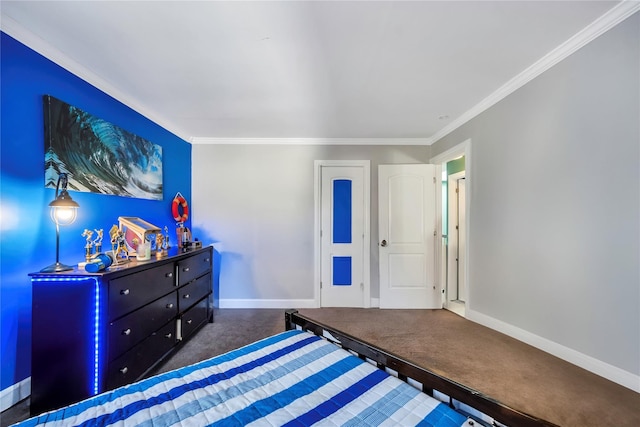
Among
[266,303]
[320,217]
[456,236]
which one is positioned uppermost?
[320,217]

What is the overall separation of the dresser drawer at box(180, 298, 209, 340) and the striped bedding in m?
1.51

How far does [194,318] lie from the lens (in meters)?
2.66

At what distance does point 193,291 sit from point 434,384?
2.44 m

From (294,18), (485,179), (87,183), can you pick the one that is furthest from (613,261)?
(87,183)

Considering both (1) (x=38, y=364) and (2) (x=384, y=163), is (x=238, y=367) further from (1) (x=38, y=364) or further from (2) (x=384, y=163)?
(2) (x=384, y=163)

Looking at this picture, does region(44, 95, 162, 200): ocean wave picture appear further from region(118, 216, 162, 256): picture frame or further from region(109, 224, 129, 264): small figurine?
region(109, 224, 129, 264): small figurine

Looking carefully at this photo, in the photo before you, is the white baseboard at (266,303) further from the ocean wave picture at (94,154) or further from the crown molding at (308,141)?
the crown molding at (308,141)

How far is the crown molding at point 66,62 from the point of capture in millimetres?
1565

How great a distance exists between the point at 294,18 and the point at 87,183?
2.04 meters

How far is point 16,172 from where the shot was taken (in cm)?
161

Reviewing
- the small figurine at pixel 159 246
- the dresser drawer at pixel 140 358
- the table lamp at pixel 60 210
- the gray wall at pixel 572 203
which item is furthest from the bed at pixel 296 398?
the gray wall at pixel 572 203

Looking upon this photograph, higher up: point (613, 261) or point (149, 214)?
point (149, 214)

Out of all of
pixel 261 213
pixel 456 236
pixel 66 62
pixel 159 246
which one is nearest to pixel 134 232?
pixel 159 246

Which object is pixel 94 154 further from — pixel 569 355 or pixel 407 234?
pixel 569 355
